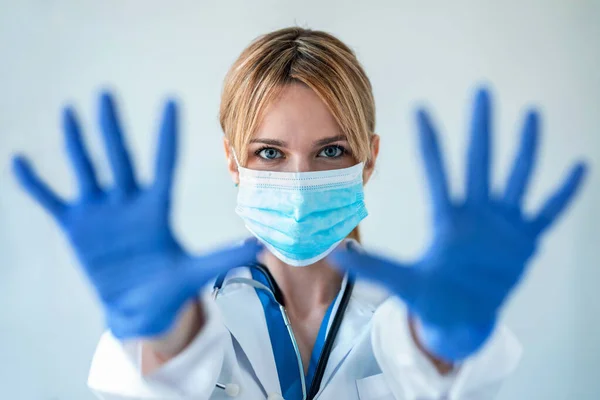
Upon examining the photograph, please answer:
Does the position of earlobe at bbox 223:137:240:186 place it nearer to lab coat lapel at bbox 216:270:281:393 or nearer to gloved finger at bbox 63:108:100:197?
lab coat lapel at bbox 216:270:281:393

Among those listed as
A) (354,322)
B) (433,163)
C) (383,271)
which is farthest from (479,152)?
(354,322)

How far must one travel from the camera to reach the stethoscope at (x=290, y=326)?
42.7 inches

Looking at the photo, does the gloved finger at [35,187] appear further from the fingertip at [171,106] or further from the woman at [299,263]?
the fingertip at [171,106]

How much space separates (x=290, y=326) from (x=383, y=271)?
51 centimetres

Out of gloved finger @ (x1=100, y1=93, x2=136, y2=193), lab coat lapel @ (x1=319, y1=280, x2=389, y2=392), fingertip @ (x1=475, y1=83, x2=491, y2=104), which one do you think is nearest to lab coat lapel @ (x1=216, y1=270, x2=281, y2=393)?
lab coat lapel @ (x1=319, y1=280, x2=389, y2=392)

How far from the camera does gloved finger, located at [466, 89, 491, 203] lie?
26.9 inches

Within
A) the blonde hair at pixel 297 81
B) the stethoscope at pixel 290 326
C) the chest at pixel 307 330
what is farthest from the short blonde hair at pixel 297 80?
the chest at pixel 307 330

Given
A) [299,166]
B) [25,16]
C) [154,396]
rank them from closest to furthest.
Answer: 1. [154,396]
2. [299,166]
3. [25,16]

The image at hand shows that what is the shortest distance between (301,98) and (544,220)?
0.54 meters

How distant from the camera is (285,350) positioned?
44.8 inches

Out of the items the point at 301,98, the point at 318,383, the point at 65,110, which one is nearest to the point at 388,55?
the point at 301,98

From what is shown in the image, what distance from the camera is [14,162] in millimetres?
749

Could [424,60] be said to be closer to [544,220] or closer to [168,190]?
[544,220]

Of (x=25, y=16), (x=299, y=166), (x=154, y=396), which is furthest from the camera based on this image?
(x=25, y=16)
